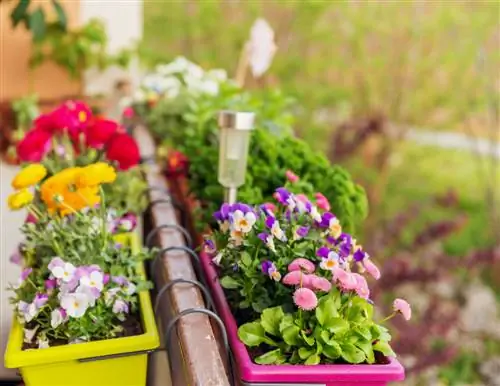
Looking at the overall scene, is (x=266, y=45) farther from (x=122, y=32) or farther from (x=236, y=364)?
(x=122, y=32)

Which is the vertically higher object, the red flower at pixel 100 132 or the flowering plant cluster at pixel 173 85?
the flowering plant cluster at pixel 173 85

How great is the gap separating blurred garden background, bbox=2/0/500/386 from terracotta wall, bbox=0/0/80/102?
0.75 metres

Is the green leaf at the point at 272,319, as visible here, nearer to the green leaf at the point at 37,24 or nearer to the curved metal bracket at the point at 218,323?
the curved metal bracket at the point at 218,323

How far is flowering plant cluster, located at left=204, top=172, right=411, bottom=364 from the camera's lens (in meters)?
0.91

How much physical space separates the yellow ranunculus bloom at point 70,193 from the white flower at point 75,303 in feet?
0.70

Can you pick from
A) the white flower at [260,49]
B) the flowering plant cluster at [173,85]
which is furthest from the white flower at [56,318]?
the flowering plant cluster at [173,85]

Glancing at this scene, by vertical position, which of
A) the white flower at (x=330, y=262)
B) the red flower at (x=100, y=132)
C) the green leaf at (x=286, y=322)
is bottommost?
the green leaf at (x=286, y=322)


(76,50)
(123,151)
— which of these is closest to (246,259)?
(123,151)

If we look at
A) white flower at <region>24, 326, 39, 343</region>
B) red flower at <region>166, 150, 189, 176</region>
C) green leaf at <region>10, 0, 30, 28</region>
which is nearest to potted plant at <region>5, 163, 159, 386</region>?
white flower at <region>24, 326, 39, 343</region>

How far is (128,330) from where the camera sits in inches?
42.3

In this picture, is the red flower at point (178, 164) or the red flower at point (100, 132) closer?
the red flower at point (100, 132)

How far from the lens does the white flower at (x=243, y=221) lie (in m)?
1.04

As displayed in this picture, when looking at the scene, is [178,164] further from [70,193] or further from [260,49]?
[70,193]

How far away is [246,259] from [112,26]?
288cm
